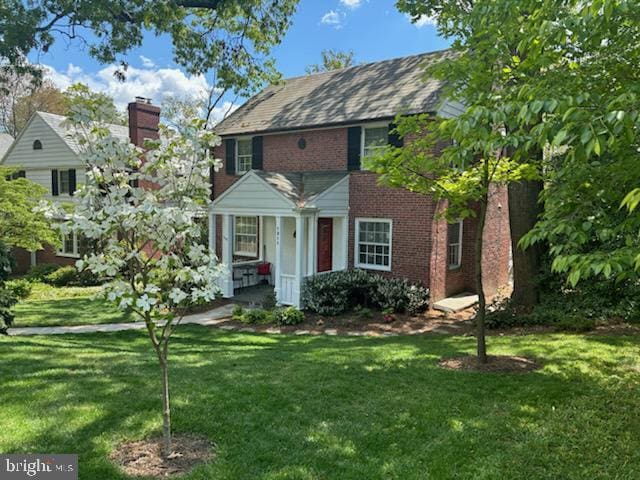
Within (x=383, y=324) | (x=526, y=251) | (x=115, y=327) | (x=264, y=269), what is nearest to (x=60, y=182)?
(x=264, y=269)

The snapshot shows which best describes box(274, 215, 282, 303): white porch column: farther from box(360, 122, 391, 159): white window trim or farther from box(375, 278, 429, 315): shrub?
box(360, 122, 391, 159): white window trim

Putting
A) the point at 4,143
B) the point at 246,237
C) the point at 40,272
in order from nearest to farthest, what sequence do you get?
the point at 246,237 → the point at 40,272 → the point at 4,143

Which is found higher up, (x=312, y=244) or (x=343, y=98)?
(x=343, y=98)

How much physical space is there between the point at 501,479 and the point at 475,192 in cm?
417

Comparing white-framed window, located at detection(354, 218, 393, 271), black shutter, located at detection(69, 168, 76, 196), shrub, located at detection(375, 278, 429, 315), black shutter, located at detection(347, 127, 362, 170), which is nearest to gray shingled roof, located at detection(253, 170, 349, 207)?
black shutter, located at detection(347, 127, 362, 170)

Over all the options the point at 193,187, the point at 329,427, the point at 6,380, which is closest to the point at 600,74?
the point at 193,187

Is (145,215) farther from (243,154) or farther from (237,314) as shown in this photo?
(243,154)

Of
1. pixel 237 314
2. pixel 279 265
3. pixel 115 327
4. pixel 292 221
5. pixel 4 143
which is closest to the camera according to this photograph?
pixel 115 327

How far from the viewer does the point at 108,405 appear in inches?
208

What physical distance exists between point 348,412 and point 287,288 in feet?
28.2

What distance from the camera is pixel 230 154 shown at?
673 inches

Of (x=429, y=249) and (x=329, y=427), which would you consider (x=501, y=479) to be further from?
(x=429, y=249)

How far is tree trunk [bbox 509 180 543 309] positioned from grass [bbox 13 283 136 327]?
1035 cm

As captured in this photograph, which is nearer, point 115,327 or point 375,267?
point 115,327
